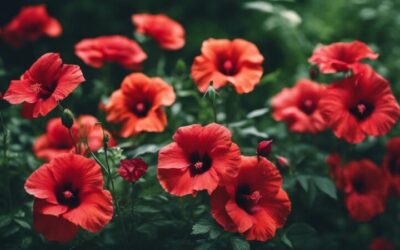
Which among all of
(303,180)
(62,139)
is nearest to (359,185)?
(303,180)

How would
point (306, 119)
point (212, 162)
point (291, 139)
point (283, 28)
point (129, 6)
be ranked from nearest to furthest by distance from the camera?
1. point (212, 162)
2. point (306, 119)
3. point (291, 139)
4. point (283, 28)
5. point (129, 6)

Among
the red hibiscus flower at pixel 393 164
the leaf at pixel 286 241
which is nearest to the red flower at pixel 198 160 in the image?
the leaf at pixel 286 241

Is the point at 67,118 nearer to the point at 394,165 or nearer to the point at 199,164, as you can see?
the point at 199,164

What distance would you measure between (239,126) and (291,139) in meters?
0.35

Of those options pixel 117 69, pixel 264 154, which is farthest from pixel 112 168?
pixel 117 69

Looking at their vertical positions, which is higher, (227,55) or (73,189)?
(227,55)

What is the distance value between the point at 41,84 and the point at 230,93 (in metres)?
0.80

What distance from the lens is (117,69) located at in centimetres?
351

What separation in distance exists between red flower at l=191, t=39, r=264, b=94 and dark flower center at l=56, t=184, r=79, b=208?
63 cm

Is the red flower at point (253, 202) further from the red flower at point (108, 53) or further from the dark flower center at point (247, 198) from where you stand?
the red flower at point (108, 53)

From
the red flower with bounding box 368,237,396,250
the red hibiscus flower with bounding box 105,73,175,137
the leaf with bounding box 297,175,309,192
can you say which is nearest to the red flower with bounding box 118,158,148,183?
the red hibiscus flower with bounding box 105,73,175,137

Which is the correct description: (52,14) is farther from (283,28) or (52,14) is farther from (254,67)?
(254,67)

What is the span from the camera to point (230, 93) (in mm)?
2365

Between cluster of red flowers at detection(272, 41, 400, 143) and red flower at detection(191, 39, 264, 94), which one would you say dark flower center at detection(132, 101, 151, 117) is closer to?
red flower at detection(191, 39, 264, 94)
